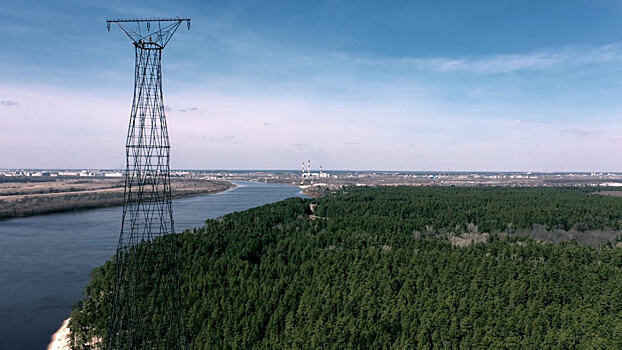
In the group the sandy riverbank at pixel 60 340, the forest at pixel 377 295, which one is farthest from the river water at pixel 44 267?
the forest at pixel 377 295

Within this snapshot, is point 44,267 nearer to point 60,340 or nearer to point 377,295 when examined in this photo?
point 60,340

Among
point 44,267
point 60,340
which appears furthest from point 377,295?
point 44,267

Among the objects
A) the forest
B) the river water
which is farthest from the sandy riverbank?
the forest

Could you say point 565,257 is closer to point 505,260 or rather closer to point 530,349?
point 505,260

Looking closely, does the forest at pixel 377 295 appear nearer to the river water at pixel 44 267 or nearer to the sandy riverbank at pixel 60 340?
the sandy riverbank at pixel 60 340

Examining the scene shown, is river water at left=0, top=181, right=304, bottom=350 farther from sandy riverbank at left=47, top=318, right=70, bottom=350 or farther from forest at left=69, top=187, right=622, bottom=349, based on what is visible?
forest at left=69, top=187, right=622, bottom=349

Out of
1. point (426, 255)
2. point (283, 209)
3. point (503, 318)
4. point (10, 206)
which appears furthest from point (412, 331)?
point (10, 206)
